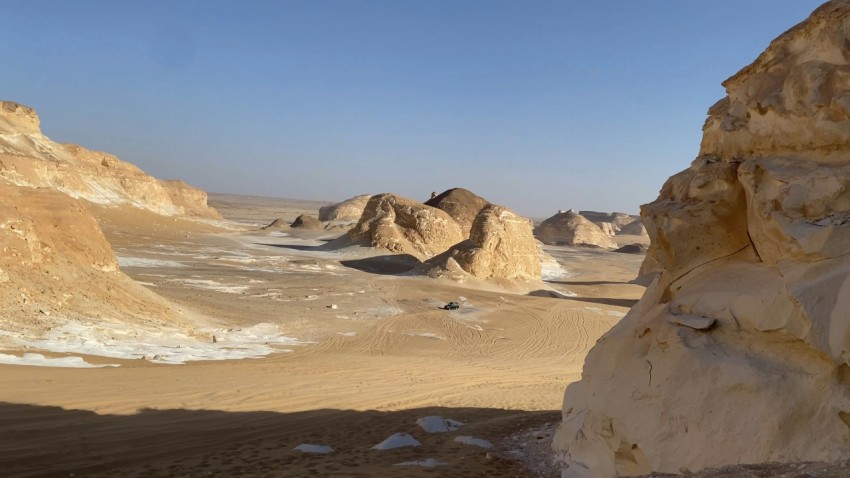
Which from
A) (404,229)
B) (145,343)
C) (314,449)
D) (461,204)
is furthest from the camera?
(461,204)

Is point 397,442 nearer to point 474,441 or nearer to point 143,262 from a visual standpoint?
point 474,441

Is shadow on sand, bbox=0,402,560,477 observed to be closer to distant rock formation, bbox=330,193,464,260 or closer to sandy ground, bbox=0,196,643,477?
sandy ground, bbox=0,196,643,477

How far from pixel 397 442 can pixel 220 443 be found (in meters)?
2.20

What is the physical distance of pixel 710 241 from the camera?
621 cm

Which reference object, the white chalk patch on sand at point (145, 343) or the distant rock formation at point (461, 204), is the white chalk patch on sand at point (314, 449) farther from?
the distant rock formation at point (461, 204)

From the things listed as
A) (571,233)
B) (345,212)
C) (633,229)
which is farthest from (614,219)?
(345,212)

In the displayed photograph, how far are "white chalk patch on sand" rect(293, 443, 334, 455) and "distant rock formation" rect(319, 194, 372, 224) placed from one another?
5149 centimetres

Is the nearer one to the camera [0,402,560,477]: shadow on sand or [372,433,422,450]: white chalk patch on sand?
[0,402,560,477]: shadow on sand

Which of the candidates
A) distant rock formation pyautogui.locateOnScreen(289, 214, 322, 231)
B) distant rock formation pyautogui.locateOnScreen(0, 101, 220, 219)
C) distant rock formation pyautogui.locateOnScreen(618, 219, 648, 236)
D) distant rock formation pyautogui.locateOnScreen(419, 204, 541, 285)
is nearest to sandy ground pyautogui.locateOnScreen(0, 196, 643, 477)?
distant rock formation pyautogui.locateOnScreen(419, 204, 541, 285)

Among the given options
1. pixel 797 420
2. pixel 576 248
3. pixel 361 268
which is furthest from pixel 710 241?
pixel 576 248

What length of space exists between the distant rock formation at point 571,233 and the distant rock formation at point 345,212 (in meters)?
20.4

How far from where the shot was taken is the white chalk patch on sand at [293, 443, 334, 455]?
7433 mm

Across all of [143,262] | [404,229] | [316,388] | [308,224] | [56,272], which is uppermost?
[308,224]

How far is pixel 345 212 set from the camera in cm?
6275
